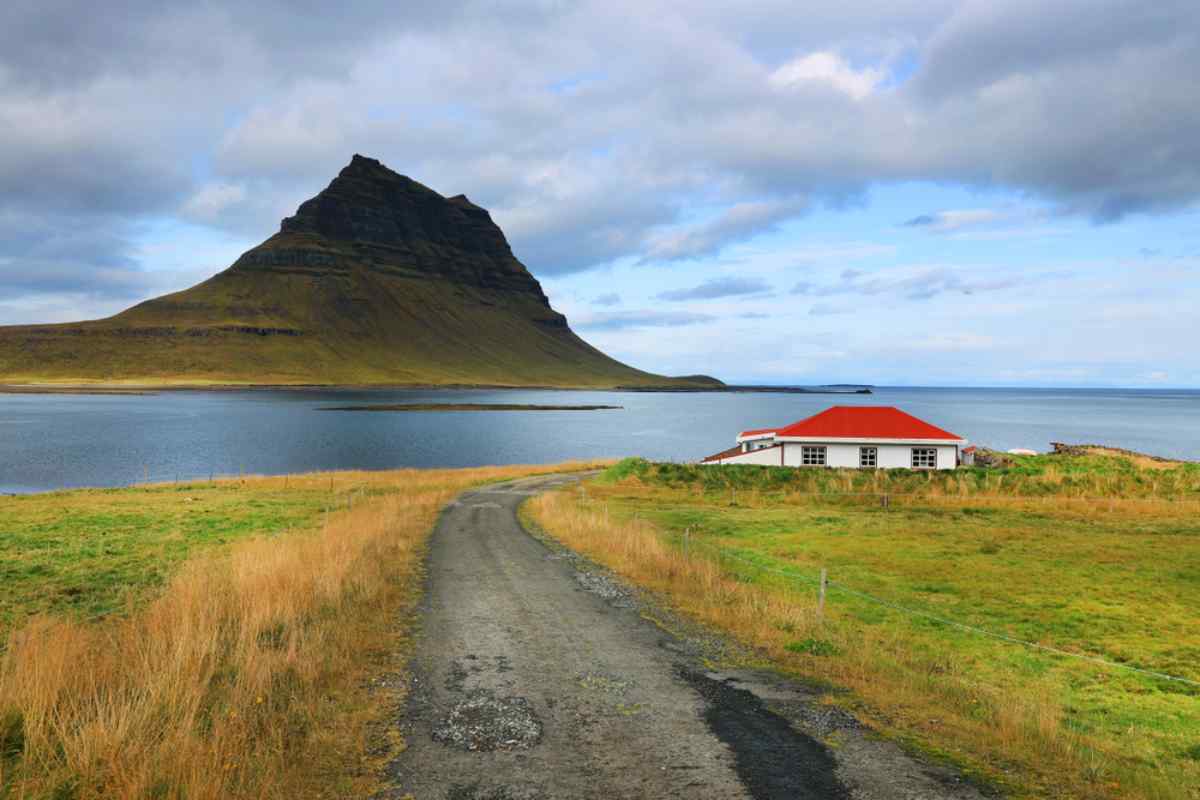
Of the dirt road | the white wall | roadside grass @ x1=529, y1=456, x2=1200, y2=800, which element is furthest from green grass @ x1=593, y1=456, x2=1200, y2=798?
the white wall

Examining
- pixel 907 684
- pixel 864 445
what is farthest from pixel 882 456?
pixel 907 684

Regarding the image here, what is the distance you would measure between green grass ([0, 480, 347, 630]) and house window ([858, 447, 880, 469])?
120 feet

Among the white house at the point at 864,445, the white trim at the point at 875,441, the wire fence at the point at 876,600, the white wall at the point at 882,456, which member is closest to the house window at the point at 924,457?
the white house at the point at 864,445

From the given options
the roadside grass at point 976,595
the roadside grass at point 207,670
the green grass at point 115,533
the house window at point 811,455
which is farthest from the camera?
the house window at point 811,455

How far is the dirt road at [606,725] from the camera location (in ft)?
25.4

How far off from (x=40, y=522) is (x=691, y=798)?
33822 mm

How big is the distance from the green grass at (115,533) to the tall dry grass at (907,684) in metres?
13.6

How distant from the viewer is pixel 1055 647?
53.4 ft

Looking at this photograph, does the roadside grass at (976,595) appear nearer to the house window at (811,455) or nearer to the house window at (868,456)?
the house window at (868,456)

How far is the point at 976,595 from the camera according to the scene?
21094mm

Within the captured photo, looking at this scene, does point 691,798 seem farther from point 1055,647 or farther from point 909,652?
point 1055,647

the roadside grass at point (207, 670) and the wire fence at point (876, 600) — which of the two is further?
the wire fence at point (876, 600)

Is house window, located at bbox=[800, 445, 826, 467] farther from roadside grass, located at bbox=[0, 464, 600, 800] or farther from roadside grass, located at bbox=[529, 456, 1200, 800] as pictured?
roadside grass, located at bbox=[0, 464, 600, 800]

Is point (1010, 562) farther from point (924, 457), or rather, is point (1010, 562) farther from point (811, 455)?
point (924, 457)
